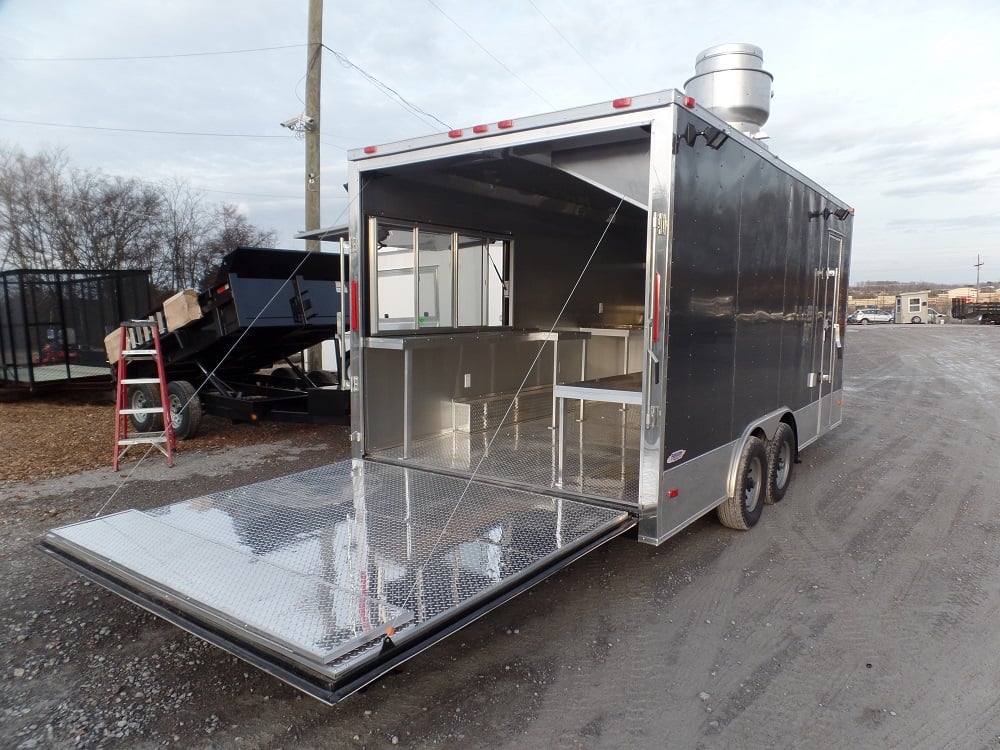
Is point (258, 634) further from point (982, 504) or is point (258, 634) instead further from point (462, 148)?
point (982, 504)

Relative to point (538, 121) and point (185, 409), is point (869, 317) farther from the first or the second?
point (538, 121)

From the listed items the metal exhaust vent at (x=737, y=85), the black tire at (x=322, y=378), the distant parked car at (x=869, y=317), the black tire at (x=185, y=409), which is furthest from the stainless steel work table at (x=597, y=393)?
the distant parked car at (x=869, y=317)

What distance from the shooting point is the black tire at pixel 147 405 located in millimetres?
8016

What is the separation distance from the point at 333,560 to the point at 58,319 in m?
8.74

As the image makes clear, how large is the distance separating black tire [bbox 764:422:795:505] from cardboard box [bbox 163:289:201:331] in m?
5.84

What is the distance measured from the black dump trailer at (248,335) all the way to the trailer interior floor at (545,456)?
1.80m

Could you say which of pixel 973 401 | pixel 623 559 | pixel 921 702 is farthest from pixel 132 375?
pixel 973 401

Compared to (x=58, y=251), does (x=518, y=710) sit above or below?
below

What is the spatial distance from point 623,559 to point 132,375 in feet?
22.3

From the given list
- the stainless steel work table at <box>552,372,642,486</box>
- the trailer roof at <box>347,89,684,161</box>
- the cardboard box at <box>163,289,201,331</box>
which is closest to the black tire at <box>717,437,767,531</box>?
the stainless steel work table at <box>552,372,642,486</box>

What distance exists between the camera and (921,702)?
294 cm

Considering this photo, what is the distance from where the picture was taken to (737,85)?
19.8 ft

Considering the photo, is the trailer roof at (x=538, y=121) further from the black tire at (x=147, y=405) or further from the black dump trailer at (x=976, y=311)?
the black dump trailer at (x=976, y=311)

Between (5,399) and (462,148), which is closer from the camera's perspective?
(462,148)
